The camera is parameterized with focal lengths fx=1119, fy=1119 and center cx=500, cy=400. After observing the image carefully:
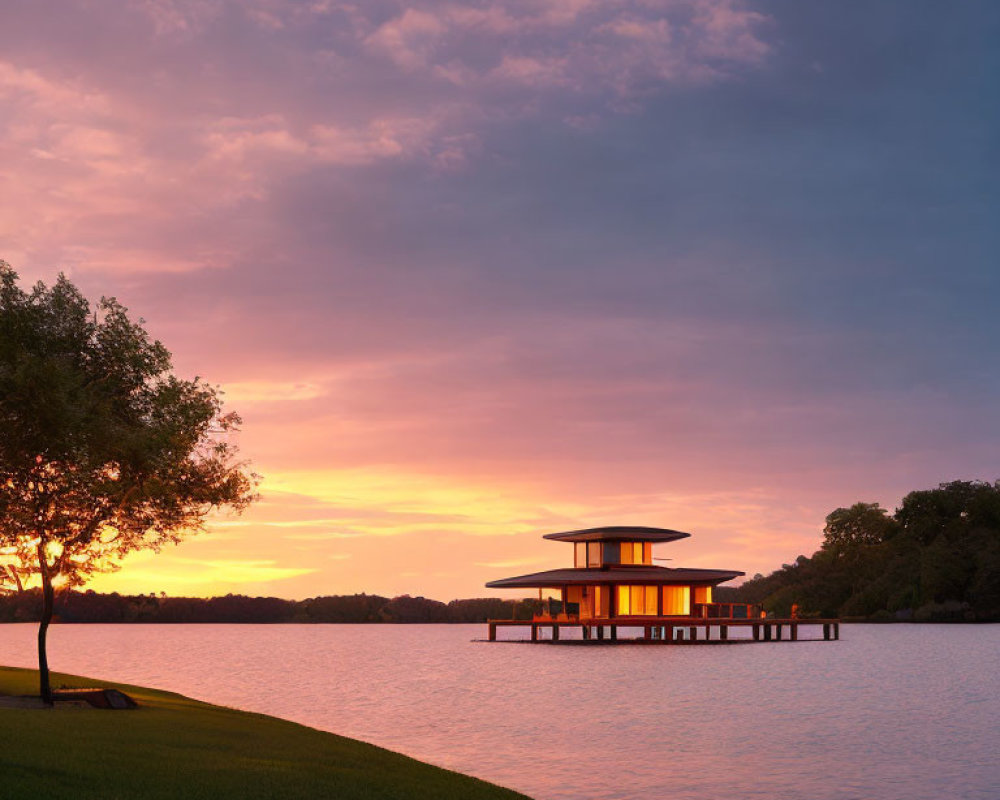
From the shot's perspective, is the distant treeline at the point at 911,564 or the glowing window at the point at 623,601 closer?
the glowing window at the point at 623,601

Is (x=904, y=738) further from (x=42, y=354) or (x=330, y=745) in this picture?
(x=42, y=354)

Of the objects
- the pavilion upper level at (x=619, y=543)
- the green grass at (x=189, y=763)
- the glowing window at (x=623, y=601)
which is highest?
the pavilion upper level at (x=619, y=543)

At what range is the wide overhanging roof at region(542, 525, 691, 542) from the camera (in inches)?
3098

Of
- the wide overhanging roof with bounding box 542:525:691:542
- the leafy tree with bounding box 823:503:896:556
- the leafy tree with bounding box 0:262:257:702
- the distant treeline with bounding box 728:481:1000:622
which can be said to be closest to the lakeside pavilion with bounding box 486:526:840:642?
the wide overhanging roof with bounding box 542:525:691:542

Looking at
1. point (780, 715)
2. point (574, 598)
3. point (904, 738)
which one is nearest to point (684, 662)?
point (574, 598)

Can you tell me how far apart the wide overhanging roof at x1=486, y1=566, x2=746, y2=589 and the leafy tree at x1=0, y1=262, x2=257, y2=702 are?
165 ft

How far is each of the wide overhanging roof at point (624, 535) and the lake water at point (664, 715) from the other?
831 cm

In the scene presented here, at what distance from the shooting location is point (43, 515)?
2758 centimetres

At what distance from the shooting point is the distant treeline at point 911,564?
130m

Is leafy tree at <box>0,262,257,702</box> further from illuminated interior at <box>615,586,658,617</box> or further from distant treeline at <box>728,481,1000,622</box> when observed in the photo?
distant treeline at <box>728,481,1000,622</box>

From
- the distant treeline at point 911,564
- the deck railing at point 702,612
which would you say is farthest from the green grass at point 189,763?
the distant treeline at point 911,564

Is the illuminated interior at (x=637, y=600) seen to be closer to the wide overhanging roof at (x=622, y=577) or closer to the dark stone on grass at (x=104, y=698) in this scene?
the wide overhanging roof at (x=622, y=577)

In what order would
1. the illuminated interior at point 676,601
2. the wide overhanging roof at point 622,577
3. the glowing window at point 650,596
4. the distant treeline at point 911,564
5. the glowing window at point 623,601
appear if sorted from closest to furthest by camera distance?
1. the wide overhanging roof at point 622,577
2. the glowing window at point 623,601
3. the glowing window at point 650,596
4. the illuminated interior at point 676,601
5. the distant treeline at point 911,564

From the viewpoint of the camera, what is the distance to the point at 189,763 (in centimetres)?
1802
